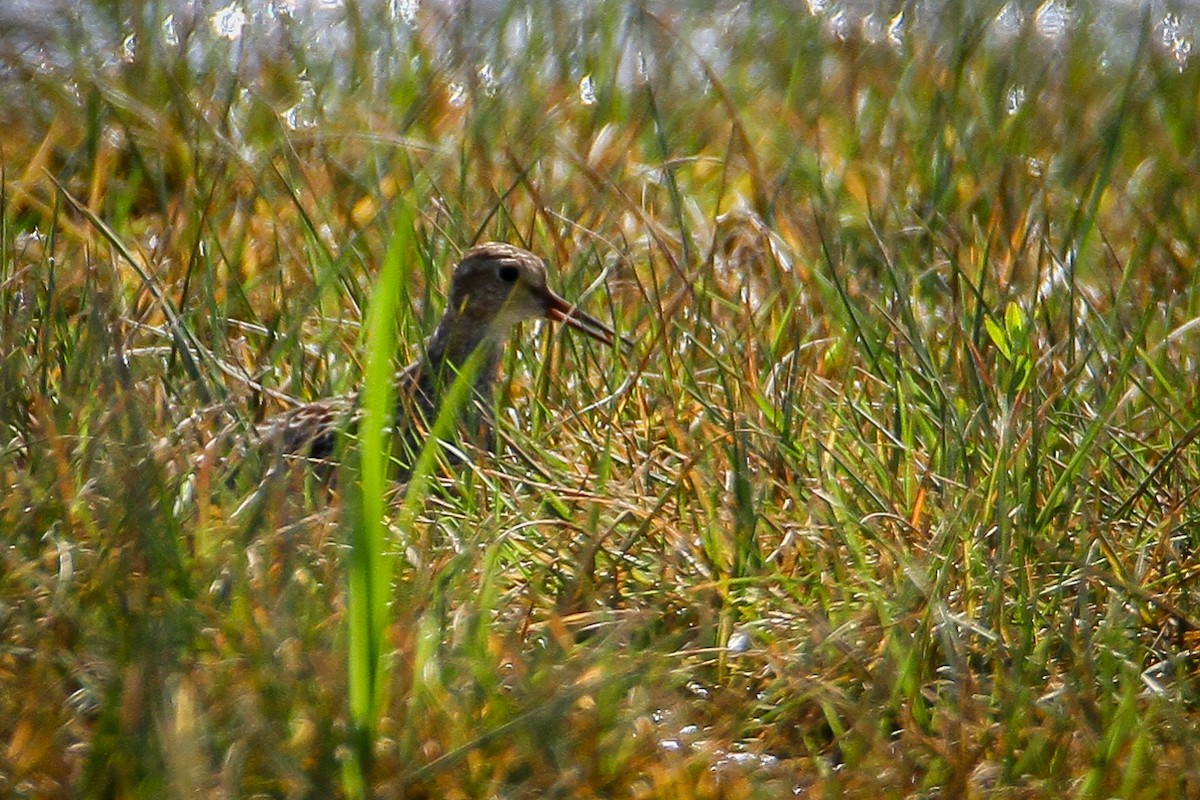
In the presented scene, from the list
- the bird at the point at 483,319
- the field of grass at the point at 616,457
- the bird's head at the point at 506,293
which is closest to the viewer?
the field of grass at the point at 616,457

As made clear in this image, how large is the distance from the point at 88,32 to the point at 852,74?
237 centimetres

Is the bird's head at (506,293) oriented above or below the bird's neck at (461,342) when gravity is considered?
above

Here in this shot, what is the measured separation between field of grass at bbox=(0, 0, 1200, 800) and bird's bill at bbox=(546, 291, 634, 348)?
5 cm

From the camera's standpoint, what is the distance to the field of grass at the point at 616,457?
259 centimetres

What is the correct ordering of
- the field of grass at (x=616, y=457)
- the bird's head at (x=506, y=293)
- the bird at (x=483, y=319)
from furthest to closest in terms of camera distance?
the bird's head at (x=506, y=293) < the bird at (x=483, y=319) < the field of grass at (x=616, y=457)

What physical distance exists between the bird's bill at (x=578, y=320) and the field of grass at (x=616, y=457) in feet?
0.17

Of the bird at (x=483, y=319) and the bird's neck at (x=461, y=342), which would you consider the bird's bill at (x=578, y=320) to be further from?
the bird's neck at (x=461, y=342)

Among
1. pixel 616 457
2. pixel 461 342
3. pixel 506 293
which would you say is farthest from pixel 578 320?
pixel 616 457

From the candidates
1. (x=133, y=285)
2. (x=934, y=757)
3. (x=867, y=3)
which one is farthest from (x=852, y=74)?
(x=934, y=757)

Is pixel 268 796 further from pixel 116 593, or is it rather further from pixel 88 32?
pixel 88 32

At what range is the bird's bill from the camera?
163 inches

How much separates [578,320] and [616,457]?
1.92 ft

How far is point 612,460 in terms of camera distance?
3.77 meters

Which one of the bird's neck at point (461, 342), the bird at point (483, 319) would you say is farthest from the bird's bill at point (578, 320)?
the bird's neck at point (461, 342)
